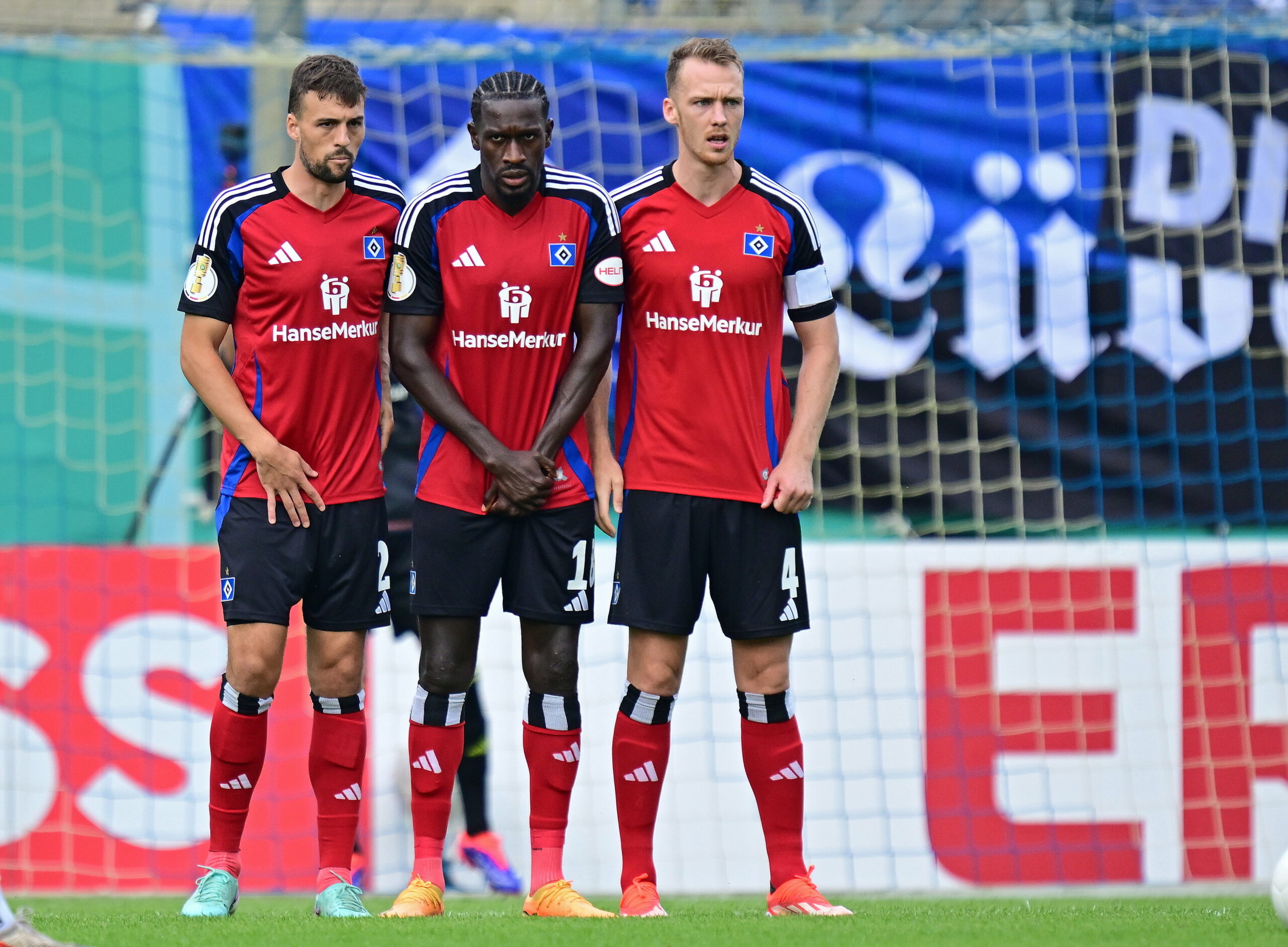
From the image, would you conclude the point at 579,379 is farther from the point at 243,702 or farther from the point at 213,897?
the point at 213,897

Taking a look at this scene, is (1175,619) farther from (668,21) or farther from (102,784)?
(102,784)

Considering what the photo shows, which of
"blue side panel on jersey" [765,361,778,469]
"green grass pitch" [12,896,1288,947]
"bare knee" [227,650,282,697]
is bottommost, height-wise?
"green grass pitch" [12,896,1288,947]

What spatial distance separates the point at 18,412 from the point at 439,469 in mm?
3358

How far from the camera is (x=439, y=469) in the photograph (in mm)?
4105

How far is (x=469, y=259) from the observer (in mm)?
4078

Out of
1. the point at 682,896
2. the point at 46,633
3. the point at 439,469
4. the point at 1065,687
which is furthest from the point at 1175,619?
the point at 46,633

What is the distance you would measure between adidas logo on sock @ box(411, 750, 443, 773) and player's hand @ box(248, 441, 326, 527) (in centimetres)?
68

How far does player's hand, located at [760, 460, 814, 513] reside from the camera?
162 inches

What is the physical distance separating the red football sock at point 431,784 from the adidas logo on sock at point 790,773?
0.84 m

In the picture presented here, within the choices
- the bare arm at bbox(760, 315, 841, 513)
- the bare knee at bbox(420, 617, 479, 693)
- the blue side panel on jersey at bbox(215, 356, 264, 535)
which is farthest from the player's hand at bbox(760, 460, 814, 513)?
the blue side panel on jersey at bbox(215, 356, 264, 535)

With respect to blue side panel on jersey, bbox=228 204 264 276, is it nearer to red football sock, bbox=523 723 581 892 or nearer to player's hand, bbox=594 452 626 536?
player's hand, bbox=594 452 626 536

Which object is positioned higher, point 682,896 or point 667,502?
point 667,502

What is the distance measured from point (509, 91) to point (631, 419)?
2.99 feet

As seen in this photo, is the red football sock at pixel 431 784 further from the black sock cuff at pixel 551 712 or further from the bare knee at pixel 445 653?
the black sock cuff at pixel 551 712
